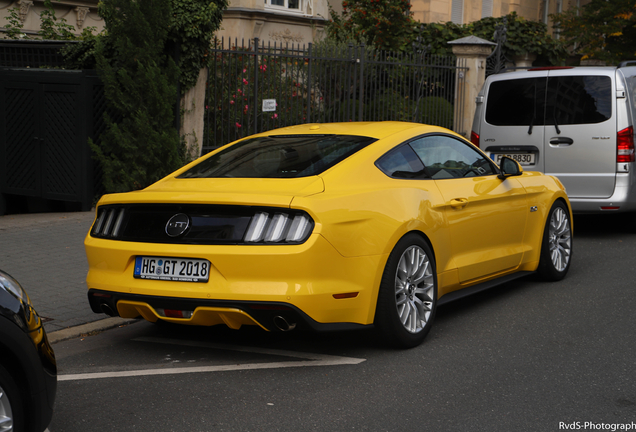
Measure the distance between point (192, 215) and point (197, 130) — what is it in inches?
297

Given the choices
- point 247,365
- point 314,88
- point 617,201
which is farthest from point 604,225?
point 247,365

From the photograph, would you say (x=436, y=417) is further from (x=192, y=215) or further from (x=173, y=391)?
(x=192, y=215)

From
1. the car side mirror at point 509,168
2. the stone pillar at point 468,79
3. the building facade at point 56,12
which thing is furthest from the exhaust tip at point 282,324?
the building facade at point 56,12

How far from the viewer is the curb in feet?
18.2

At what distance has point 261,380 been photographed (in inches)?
179

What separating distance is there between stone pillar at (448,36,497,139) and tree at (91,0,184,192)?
9372 millimetres

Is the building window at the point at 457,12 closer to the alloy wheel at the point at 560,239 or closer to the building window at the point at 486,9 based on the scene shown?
the building window at the point at 486,9

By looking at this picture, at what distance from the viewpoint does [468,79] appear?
18891mm

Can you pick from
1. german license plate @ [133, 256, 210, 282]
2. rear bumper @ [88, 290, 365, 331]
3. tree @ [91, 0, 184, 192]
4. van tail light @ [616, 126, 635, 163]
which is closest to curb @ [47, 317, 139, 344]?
rear bumper @ [88, 290, 365, 331]

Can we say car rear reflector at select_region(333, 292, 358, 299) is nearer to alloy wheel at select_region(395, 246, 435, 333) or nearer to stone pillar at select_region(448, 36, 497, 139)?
alloy wheel at select_region(395, 246, 435, 333)

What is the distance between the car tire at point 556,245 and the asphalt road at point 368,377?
0.73m

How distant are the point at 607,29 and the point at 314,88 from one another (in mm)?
11684

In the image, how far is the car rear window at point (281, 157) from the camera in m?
5.17

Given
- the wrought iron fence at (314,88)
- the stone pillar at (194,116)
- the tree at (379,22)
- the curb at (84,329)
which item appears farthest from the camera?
the tree at (379,22)
